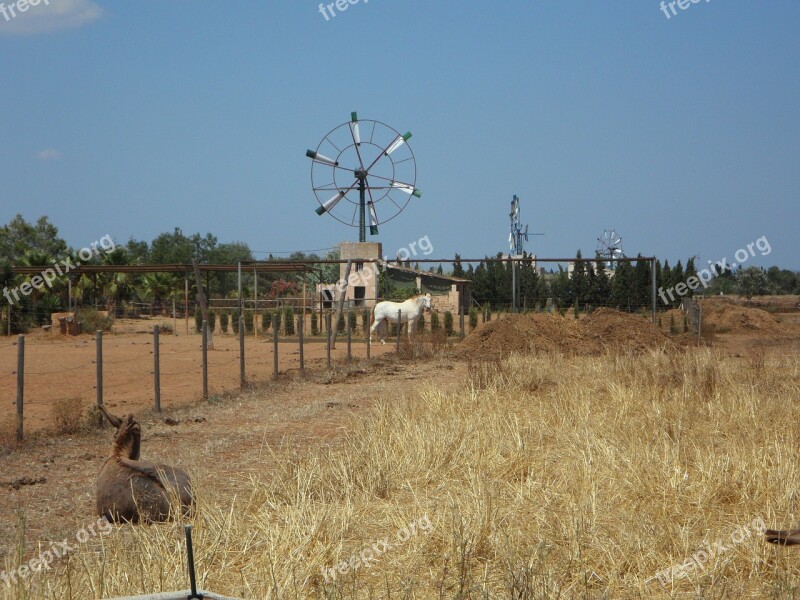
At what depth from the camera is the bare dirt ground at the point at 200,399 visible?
8625 mm

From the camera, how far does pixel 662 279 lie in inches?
1756

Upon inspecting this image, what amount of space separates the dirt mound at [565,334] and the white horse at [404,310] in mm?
5090

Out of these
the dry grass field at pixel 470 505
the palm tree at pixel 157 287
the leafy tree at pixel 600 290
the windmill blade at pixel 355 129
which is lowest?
the dry grass field at pixel 470 505

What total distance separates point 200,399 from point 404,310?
15462 millimetres

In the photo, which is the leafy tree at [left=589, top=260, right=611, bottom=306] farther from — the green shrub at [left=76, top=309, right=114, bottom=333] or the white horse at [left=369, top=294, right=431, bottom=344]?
the green shrub at [left=76, top=309, right=114, bottom=333]

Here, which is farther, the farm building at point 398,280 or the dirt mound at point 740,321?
the farm building at point 398,280

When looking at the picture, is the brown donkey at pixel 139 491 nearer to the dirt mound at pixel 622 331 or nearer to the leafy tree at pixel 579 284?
the dirt mound at pixel 622 331

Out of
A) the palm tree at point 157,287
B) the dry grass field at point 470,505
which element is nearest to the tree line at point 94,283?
the palm tree at point 157,287

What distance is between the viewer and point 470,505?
22.6 feet

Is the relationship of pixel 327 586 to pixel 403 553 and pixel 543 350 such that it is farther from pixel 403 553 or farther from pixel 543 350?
pixel 543 350

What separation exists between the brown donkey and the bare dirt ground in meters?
0.25

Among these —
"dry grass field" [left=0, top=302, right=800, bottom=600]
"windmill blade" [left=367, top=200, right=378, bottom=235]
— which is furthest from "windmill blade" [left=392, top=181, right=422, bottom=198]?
"dry grass field" [left=0, top=302, right=800, bottom=600]

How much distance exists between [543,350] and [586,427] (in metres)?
12.0

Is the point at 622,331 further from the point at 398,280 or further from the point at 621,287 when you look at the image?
the point at 398,280
